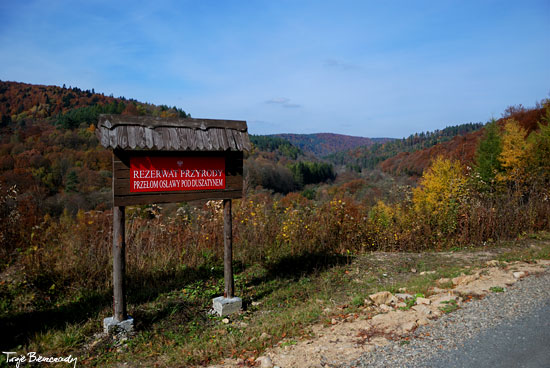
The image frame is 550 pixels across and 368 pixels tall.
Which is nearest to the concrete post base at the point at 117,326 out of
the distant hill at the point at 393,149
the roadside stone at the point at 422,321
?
the roadside stone at the point at 422,321

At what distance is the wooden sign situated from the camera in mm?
4621

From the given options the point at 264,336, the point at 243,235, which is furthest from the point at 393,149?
the point at 264,336

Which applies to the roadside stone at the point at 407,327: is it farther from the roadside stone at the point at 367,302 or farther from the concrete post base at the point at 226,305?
the concrete post base at the point at 226,305

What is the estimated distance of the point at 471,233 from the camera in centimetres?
943

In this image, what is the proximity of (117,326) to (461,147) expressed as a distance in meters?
57.4

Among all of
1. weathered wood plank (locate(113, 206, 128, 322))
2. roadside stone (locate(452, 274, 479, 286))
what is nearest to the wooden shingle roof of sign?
weathered wood plank (locate(113, 206, 128, 322))

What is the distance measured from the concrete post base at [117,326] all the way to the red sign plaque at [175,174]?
5.39 ft

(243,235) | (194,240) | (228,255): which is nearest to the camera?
(228,255)

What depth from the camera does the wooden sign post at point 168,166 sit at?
4566 mm

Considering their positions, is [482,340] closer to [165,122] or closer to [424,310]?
[424,310]

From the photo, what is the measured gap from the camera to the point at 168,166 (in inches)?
196

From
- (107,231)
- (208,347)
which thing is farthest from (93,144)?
(208,347)

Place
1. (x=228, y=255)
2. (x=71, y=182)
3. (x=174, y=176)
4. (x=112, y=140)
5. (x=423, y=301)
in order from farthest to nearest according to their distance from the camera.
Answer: (x=71, y=182)
(x=228, y=255)
(x=174, y=176)
(x=423, y=301)
(x=112, y=140)

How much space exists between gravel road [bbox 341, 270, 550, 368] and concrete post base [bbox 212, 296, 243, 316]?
7.72ft
